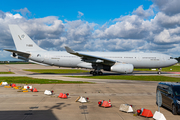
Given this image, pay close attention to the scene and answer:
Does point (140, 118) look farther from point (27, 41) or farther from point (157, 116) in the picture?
point (27, 41)

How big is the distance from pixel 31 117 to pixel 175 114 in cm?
709

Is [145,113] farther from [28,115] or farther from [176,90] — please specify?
[28,115]

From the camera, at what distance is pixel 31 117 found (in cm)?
740

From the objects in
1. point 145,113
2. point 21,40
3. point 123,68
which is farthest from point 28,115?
point 21,40

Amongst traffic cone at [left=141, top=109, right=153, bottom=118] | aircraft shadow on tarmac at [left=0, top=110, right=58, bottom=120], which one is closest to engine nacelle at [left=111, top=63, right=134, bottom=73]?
traffic cone at [left=141, top=109, right=153, bottom=118]

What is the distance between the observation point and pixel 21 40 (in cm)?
3166

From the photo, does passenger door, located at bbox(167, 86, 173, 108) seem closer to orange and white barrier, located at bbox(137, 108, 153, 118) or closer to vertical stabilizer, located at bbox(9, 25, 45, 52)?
orange and white barrier, located at bbox(137, 108, 153, 118)

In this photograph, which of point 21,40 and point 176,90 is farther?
point 21,40

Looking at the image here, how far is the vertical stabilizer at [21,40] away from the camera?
3134cm

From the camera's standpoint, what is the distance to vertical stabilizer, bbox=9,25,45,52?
31.3m

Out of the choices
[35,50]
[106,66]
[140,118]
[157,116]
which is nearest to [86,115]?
[140,118]

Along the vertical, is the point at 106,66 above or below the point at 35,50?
below

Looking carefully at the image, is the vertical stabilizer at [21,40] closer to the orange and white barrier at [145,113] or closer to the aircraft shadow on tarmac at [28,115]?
the aircraft shadow on tarmac at [28,115]

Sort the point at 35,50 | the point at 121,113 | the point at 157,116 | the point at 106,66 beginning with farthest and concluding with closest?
the point at 35,50 → the point at 106,66 → the point at 121,113 → the point at 157,116
